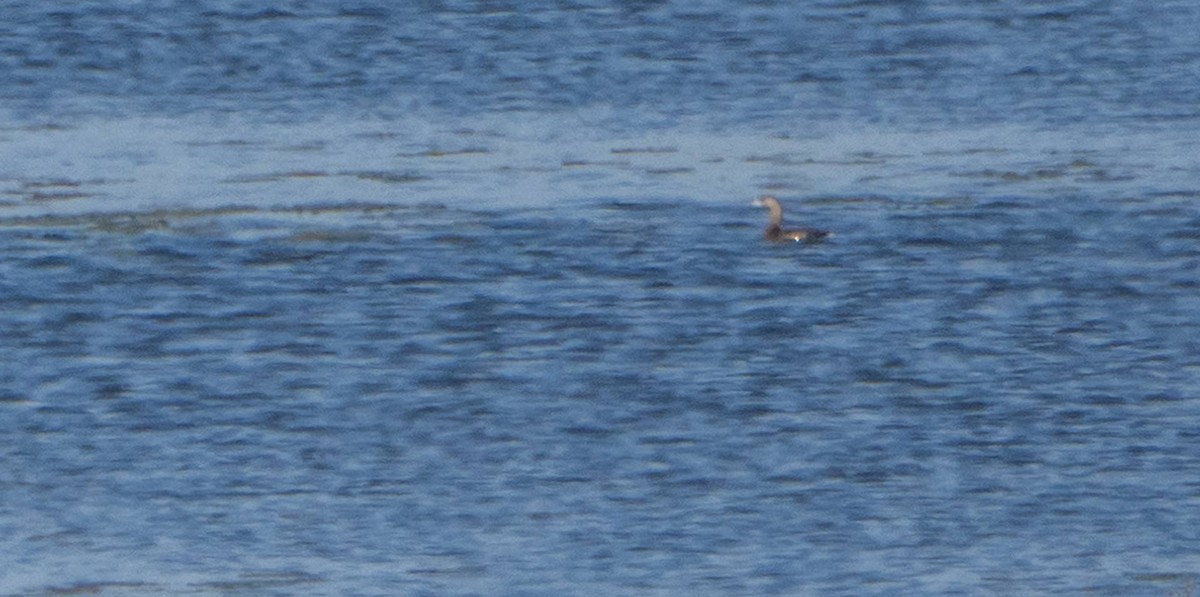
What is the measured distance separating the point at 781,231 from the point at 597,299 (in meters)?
1.66

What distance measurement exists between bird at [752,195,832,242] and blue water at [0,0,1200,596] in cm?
7

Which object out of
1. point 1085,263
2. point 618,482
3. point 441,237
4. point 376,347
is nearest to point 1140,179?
point 1085,263

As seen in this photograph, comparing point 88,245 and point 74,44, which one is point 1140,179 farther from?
point 74,44

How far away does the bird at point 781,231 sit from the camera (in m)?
16.2

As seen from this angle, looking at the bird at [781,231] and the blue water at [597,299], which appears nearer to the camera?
the blue water at [597,299]

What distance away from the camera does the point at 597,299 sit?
15078mm

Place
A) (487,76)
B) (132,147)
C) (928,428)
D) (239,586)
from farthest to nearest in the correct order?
(487,76)
(132,147)
(928,428)
(239,586)

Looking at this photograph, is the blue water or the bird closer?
the blue water

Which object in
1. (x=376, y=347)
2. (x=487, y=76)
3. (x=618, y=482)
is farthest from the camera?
(x=487, y=76)

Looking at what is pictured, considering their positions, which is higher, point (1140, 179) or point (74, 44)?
point (74, 44)

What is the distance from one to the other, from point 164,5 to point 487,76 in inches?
166

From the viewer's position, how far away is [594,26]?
23766mm

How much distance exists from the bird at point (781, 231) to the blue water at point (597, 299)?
7cm

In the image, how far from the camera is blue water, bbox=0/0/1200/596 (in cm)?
1061
